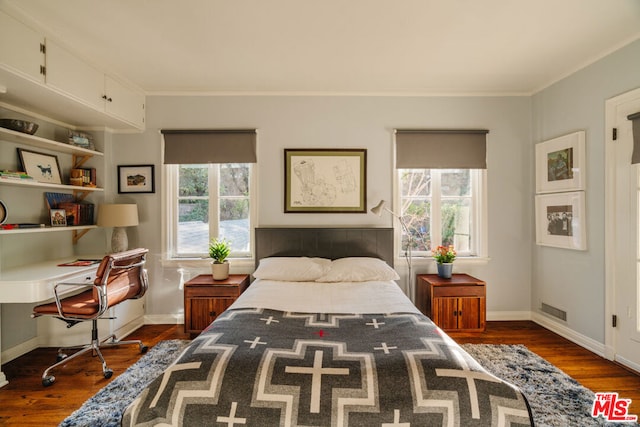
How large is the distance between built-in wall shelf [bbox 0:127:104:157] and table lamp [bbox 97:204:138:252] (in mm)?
599

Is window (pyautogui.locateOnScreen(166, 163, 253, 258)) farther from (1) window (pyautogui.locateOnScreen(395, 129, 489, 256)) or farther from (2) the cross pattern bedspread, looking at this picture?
(2) the cross pattern bedspread

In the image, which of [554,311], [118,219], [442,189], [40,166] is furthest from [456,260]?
[40,166]

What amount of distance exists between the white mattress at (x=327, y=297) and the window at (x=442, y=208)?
103cm

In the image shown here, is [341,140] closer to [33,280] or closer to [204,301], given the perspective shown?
[204,301]

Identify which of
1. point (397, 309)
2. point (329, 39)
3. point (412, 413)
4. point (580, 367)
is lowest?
point (580, 367)

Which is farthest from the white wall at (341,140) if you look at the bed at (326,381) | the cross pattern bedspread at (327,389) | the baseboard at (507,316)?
the cross pattern bedspread at (327,389)

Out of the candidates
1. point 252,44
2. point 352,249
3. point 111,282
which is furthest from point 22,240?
point 352,249

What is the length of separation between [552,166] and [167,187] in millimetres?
4220

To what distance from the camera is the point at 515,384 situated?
7.17 ft

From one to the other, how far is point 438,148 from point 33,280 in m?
3.85

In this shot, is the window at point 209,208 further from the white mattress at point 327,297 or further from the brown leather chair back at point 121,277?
the white mattress at point 327,297

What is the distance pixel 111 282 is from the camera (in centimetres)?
246

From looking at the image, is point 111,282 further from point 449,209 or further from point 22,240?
point 449,209

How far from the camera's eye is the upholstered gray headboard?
329 centimetres
